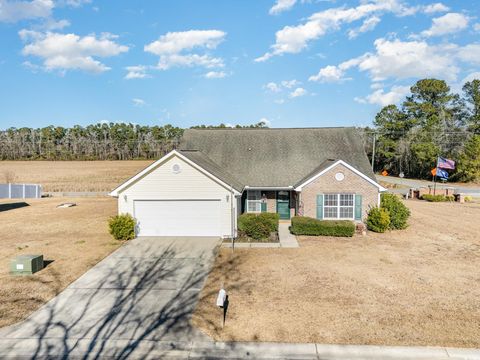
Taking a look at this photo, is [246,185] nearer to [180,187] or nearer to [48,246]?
[180,187]

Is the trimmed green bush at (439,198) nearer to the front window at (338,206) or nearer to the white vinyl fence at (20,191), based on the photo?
the front window at (338,206)

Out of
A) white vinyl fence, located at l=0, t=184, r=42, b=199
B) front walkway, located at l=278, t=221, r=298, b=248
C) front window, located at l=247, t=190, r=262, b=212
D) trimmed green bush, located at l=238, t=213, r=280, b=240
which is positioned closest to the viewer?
front walkway, located at l=278, t=221, r=298, b=248

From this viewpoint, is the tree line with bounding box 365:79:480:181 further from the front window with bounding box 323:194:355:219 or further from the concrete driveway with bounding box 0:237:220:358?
the concrete driveway with bounding box 0:237:220:358

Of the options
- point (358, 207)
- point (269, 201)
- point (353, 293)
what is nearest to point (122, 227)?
point (269, 201)

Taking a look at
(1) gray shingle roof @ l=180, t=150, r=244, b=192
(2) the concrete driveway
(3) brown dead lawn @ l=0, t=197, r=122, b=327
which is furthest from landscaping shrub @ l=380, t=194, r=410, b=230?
(3) brown dead lawn @ l=0, t=197, r=122, b=327

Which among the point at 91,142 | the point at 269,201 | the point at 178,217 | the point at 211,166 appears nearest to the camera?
the point at 178,217

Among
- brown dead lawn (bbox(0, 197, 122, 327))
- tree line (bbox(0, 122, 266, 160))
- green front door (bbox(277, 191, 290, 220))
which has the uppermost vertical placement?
tree line (bbox(0, 122, 266, 160))

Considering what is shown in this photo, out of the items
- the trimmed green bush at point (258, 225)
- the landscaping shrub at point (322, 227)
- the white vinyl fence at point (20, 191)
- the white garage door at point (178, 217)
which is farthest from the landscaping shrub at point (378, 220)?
the white vinyl fence at point (20, 191)
